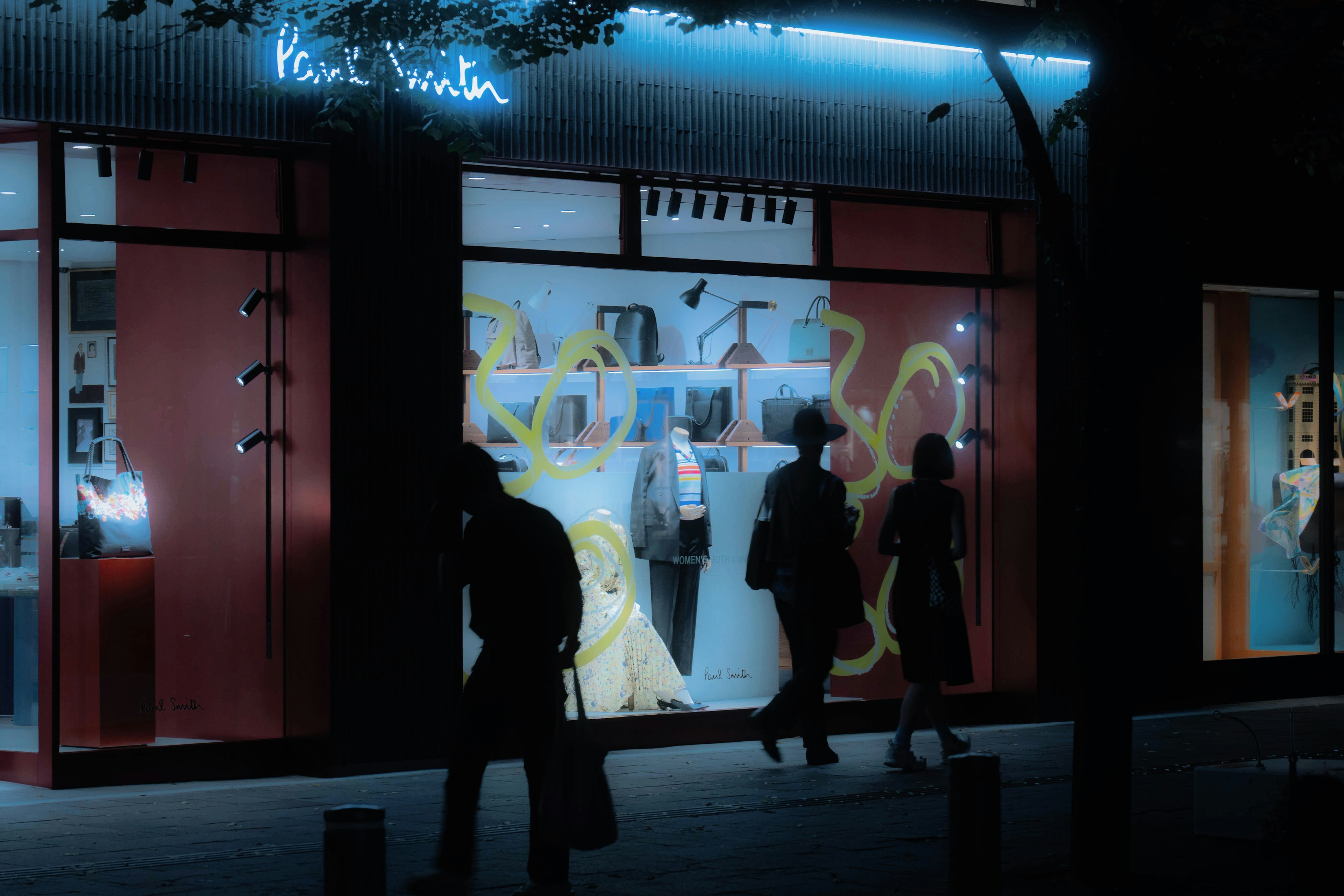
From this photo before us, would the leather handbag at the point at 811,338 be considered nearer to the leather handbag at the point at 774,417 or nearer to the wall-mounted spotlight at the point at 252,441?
the leather handbag at the point at 774,417

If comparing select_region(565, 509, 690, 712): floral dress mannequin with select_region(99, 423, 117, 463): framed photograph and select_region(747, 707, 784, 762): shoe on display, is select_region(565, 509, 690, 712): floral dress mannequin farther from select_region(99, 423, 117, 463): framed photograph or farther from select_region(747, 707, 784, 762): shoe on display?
select_region(99, 423, 117, 463): framed photograph

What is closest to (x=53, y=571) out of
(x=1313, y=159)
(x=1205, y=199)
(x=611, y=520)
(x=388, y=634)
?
(x=388, y=634)

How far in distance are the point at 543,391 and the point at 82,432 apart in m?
2.71

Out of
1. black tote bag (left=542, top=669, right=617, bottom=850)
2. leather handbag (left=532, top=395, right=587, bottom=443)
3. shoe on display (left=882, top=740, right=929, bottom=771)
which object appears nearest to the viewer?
black tote bag (left=542, top=669, right=617, bottom=850)

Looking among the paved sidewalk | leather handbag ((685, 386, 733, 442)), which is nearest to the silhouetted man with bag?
the paved sidewalk

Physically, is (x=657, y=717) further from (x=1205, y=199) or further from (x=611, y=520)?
(x=1205, y=199)

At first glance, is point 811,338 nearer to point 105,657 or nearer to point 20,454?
point 105,657

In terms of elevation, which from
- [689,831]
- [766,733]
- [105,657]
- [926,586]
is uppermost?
[926,586]

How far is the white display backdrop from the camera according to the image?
9.47 meters

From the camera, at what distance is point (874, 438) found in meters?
9.97

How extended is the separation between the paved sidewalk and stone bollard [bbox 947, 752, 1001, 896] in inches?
26.4

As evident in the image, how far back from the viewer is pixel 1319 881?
18.6ft

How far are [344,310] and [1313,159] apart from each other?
576 cm

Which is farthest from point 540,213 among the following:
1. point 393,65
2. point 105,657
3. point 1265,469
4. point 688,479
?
point 1265,469
